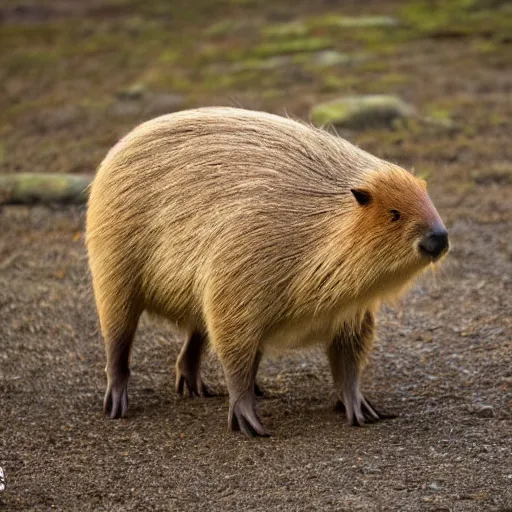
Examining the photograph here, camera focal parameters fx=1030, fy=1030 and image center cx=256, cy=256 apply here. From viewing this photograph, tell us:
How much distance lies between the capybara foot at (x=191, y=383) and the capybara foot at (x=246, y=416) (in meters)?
0.76

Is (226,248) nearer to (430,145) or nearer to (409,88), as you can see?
(430,145)

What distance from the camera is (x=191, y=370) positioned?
6098 mm

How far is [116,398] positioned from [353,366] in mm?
1355

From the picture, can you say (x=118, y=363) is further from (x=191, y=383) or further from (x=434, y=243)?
(x=434, y=243)

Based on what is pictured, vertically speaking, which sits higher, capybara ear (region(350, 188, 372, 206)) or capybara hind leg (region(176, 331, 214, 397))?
capybara ear (region(350, 188, 372, 206))

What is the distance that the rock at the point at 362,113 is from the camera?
12.0m

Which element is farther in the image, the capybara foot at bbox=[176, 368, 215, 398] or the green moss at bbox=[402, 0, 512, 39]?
the green moss at bbox=[402, 0, 512, 39]

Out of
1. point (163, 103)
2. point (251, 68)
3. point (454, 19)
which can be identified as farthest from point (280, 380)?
point (454, 19)

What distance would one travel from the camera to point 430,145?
11328 millimetres

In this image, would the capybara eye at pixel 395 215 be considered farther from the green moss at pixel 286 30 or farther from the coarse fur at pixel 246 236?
the green moss at pixel 286 30

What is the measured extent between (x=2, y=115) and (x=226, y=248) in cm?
984

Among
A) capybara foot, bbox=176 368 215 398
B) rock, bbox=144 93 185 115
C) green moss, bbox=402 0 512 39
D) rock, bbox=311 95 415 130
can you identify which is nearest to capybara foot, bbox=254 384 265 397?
capybara foot, bbox=176 368 215 398

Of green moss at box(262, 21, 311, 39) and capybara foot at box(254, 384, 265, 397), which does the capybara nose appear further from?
green moss at box(262, 21, 311, 39)

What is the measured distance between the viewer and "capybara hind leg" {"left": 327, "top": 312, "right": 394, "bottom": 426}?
545cm
